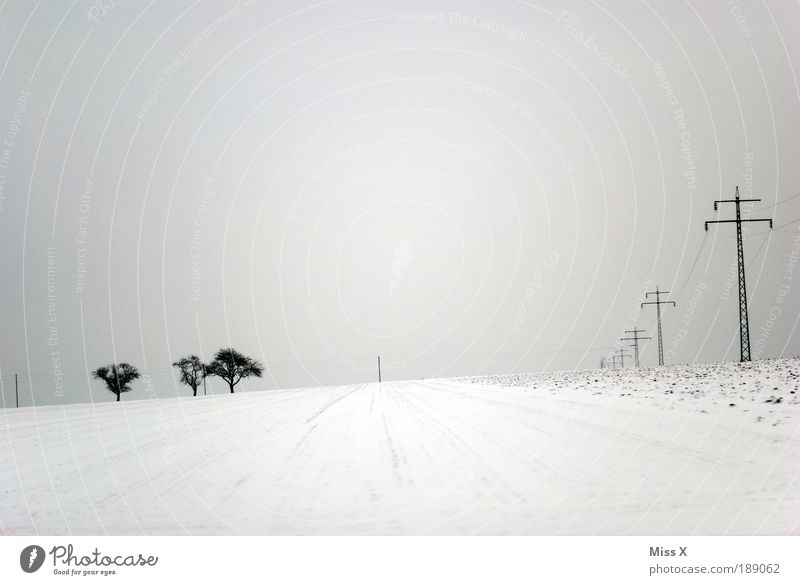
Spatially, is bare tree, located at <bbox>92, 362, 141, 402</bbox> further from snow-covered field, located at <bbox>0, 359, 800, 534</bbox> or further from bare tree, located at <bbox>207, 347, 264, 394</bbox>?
snow-covered field, located at <bbox>0, 359, 800, 534</bbox>

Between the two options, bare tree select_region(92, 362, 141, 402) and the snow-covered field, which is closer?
the snow-covered field

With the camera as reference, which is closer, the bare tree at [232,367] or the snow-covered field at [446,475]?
the snow-covered field at [446,475]

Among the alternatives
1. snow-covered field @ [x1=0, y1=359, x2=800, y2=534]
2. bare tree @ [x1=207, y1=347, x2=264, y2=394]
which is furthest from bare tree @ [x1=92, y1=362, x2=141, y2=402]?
snow-covered field @ [x1=0, y1=359, x2=800, y2=534]

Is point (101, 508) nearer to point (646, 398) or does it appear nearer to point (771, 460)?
point (771, 460)

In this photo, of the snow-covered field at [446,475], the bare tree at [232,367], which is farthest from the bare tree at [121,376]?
the snow-covered field at [446,475]

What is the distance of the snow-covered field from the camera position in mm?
7359

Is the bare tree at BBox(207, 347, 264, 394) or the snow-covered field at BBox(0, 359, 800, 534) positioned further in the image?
the bare tree at BBox(207, 347, 264, 394)

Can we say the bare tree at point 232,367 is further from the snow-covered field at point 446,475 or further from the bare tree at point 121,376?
the snow-covered field at point 446,475

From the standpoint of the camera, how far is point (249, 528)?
24.2 feet

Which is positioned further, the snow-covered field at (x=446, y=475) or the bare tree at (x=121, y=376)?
the bare tree at (x=121, y=376)

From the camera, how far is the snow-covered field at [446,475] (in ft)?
24.1
